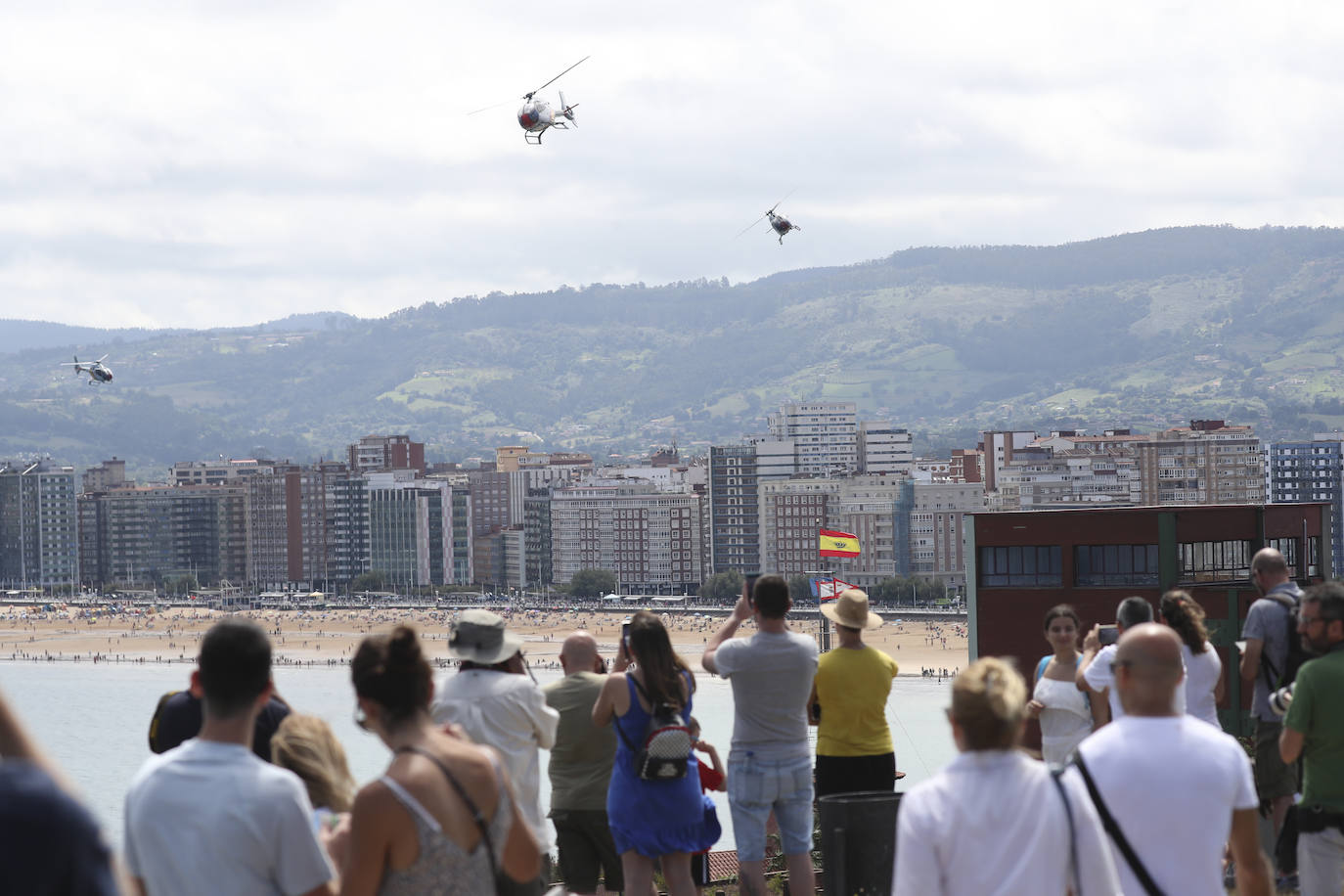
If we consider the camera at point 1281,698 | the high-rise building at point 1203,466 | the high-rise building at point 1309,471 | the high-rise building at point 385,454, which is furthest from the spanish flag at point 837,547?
the high-rise building at point 385,454

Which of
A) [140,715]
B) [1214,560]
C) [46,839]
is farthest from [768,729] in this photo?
[140,715]

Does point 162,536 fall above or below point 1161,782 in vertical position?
below

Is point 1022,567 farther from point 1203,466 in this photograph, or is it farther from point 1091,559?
point 1203,466

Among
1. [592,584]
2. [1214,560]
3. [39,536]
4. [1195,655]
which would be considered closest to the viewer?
[1195,655]

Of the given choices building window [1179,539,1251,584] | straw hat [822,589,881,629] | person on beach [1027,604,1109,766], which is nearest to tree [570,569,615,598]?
building window [1179,539,1251,584]

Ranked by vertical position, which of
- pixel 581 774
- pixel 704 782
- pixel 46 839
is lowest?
pixel 704 782

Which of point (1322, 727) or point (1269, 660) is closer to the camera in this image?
point (1322, 727)

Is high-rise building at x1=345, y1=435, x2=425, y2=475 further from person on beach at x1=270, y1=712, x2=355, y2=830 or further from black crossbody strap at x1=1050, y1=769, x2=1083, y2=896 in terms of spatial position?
black crossbody strap at x1=1050, y1=769, x2=1083, y2=896
